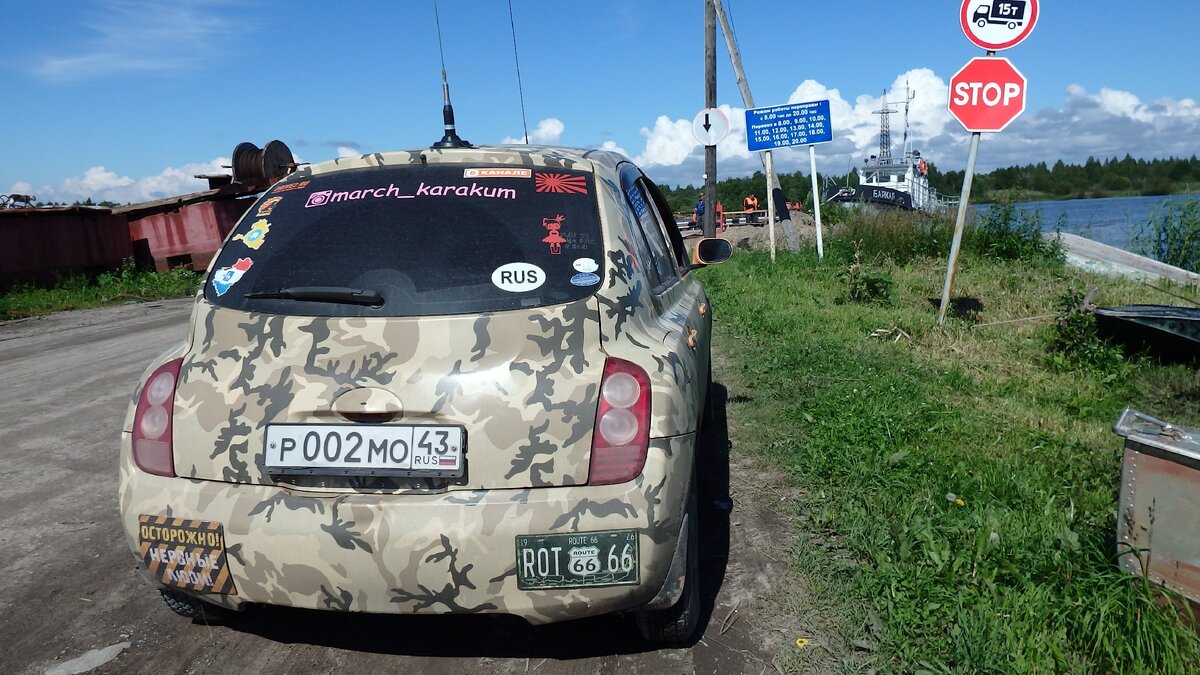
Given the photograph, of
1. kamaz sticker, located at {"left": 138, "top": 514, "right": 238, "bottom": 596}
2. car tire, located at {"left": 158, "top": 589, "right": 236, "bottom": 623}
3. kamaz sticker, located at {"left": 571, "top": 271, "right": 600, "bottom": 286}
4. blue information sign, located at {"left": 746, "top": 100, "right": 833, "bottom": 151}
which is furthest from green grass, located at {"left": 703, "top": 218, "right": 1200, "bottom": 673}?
blue information sign, located at {"left": 746, "top": 100, "right": 833, "bottom": 151}

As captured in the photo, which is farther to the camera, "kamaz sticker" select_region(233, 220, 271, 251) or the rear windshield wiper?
"kamaz sticker" select_region(233, 220, 271, 251)

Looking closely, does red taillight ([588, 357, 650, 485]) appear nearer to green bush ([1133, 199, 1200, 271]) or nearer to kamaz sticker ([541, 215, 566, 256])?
kamaz sticker ([541, 215, 566, 256])

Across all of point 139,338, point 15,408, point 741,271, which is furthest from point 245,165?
point 15,408

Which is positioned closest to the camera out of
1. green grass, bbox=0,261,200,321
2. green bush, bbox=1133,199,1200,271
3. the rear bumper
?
the rear bumper

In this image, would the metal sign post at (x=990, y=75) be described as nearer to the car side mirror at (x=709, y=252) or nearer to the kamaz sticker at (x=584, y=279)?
the car side mirror at (x=709, y=252)

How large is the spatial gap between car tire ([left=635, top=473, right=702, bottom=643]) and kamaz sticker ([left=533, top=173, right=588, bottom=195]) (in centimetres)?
105

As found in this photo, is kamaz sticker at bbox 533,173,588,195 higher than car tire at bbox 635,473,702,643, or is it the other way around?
kamaz sticker at bbox 533,173,588,195

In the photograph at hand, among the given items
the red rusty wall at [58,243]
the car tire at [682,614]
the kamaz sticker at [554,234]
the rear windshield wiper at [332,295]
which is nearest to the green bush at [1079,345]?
the car tire at [682,614]

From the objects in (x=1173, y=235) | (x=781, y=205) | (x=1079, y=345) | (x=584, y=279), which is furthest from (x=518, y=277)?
(x=781, y=205)

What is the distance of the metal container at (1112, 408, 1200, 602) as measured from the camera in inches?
83.4

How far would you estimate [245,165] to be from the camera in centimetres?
1698

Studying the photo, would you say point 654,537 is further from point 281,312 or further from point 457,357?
point 281,312

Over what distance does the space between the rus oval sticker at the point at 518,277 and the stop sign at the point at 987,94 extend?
19.7 ft

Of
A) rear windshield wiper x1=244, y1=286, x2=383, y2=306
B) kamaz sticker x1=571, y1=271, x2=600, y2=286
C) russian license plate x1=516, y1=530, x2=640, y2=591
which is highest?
rear windshield wiper x1=244, y1=286, x2=383, y2=306
